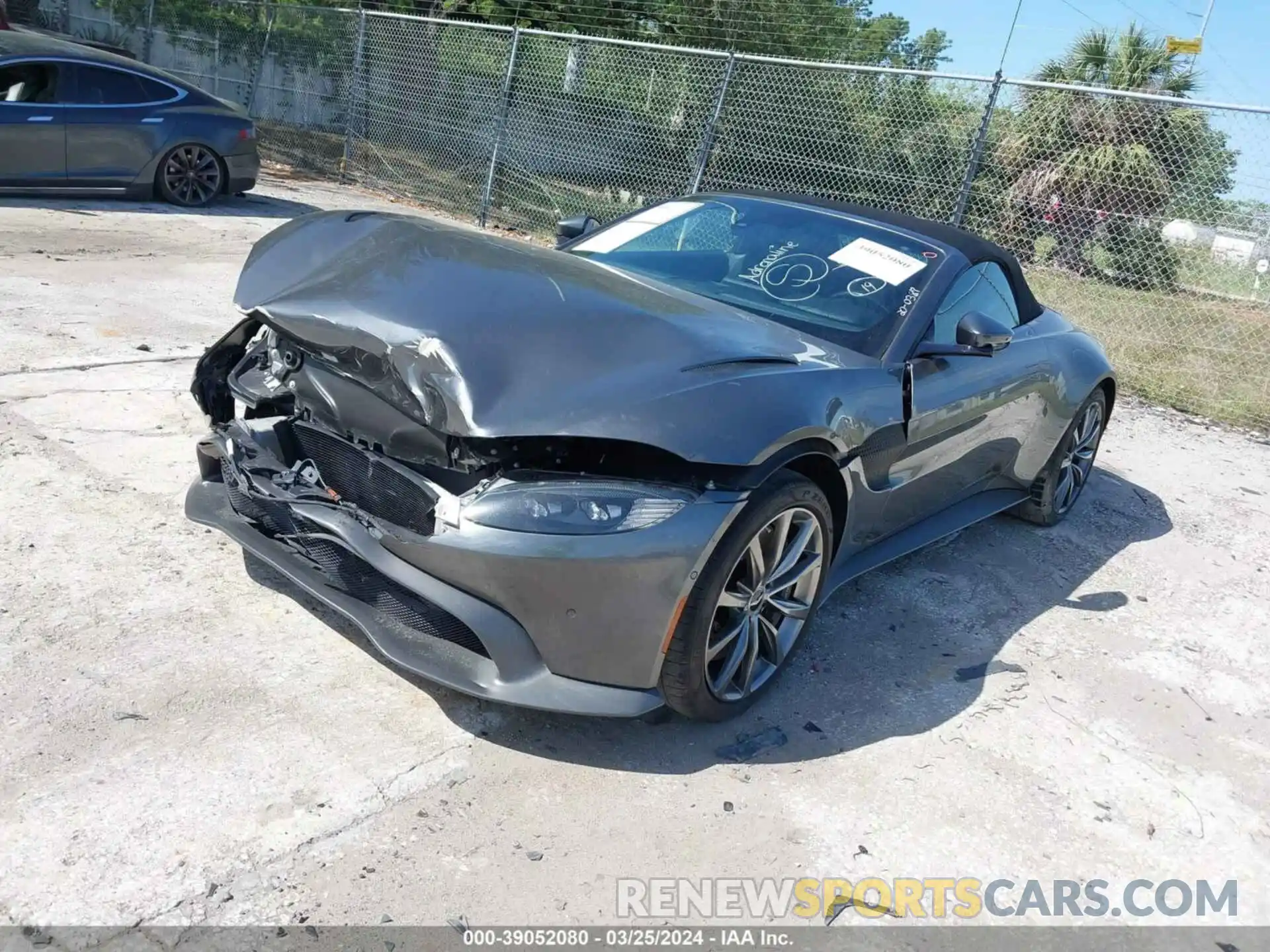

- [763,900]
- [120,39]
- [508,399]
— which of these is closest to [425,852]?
[763,900]

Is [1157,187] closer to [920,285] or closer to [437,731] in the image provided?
[920,285]

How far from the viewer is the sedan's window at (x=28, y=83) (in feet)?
28.2

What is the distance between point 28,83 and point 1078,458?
833 centimetres

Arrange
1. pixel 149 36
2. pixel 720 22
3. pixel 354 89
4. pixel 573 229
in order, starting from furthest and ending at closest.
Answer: pixel 720 22
pixel 149 36
pixel 354 89
pixel 573 229

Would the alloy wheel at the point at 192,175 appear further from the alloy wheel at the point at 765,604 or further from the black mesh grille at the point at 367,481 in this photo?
the alloy wheel at the point at 765,604

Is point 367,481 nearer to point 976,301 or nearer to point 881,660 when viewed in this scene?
point 881,660

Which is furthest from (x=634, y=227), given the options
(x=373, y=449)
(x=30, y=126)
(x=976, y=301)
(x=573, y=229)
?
(x=30, y=126)

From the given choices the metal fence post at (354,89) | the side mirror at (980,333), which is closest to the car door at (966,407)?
the side mirror at (980,333)

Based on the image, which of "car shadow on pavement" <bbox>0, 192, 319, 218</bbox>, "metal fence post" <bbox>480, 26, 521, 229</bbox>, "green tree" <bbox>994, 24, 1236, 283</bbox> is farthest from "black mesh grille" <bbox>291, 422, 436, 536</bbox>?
"metal fence post" <bbox>480, 26, 521, 229</bbox>

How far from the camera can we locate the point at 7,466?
13.1ft

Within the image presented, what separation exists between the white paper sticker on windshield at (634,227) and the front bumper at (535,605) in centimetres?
205

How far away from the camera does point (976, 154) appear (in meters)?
9.21

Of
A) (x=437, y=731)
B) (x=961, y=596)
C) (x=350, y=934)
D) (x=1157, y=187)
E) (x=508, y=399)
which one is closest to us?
(x=350, y=934)

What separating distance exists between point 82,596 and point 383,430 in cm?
112
